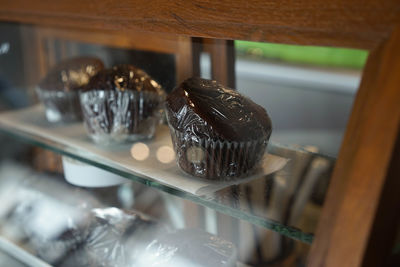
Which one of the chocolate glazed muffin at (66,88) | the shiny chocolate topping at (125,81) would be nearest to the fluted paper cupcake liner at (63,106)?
the chocolate glazed muffin at (66,88)

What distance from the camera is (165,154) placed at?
64 centimetres

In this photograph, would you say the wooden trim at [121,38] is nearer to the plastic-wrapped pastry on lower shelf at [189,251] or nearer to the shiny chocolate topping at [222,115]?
the shiny chocolate topping at [222,115]

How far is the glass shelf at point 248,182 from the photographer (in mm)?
482

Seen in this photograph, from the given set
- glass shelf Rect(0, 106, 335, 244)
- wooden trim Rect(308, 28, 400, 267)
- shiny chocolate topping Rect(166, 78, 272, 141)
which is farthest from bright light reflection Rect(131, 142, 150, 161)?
wooden trim Rect(308, 28, 400, 267)

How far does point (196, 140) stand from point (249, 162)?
0.22 ft

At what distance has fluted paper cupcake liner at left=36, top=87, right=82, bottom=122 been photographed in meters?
0.81

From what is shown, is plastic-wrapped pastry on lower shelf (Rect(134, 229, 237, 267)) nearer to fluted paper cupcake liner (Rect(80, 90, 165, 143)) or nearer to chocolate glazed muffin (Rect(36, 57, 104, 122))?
fluted paper cupcake liner (Rect(80, 90, 165, 143))

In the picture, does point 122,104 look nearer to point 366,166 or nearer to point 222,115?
point 222,115

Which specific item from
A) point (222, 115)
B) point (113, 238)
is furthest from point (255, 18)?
point (113, 238)

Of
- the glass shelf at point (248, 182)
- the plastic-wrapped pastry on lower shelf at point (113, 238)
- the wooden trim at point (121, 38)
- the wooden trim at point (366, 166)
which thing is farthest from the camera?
the plastic-wrapped pastry on lower shelf at point (113, 238)

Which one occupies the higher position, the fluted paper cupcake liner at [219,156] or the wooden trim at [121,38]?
the wooden trim at [121,38]

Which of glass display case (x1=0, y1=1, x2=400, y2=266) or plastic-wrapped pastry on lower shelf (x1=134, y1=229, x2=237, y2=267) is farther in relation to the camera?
plastic-wrapped pastry on lower shelf (x1=134, y1=229, x2=237, y2=267)

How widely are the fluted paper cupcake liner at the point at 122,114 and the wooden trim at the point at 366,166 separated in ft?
1.11

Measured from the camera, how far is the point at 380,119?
359 millimetres
